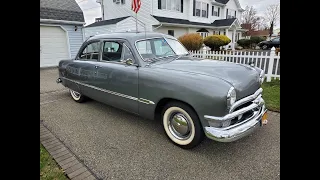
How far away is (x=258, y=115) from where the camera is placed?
3.12 metres

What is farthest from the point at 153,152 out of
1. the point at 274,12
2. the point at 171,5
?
the point at 171,5

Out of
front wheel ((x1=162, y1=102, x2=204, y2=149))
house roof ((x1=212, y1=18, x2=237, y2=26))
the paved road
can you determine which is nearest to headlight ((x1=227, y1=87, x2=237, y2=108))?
front wheel ((x1=162, y1=102, x2=204, y2=149))

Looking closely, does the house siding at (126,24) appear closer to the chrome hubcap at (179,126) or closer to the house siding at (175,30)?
the house siding at (175,30)

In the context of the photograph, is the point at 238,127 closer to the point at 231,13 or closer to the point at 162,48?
the point at 162,48

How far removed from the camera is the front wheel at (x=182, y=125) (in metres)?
2.95

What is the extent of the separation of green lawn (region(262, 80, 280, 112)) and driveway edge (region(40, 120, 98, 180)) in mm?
4064

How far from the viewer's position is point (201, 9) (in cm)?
2219

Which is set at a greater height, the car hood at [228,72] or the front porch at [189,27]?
the front porch at [189,27]

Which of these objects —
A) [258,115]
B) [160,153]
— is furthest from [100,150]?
[258,115]

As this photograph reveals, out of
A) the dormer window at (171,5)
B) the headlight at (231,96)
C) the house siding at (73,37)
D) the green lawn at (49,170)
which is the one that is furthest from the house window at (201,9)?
the green lawn at (49,170)

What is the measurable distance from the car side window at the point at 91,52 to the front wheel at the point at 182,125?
223cm

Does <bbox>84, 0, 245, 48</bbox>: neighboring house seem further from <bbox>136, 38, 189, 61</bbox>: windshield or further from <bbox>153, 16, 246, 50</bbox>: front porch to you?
<bbox>136, 38, 189, 61</bbox>: windshield
